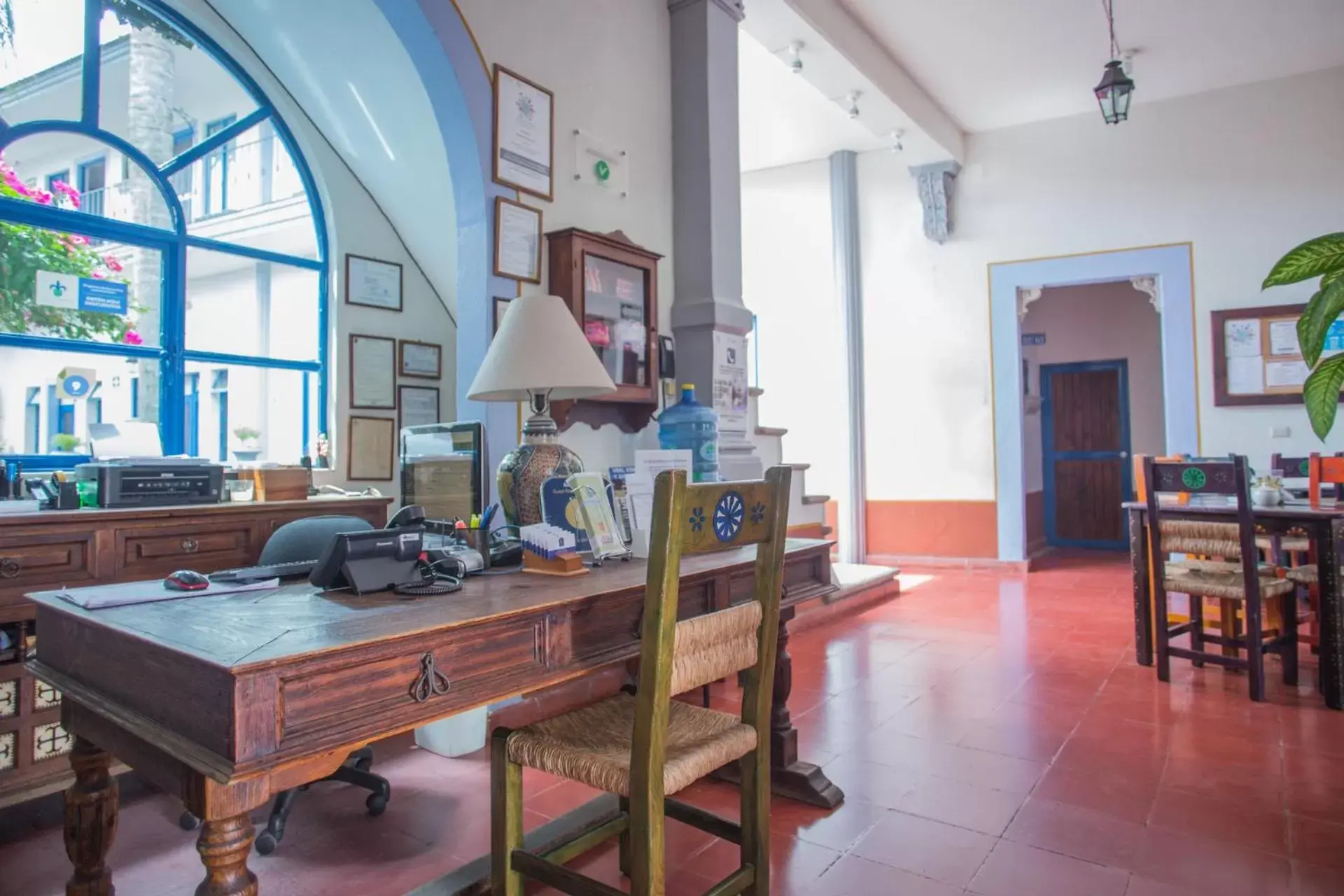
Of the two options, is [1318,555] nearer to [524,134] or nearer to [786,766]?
[786,766]

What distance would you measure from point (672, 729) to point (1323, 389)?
137 cm

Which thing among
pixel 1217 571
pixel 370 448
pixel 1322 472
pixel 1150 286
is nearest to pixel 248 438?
pixel 370 448

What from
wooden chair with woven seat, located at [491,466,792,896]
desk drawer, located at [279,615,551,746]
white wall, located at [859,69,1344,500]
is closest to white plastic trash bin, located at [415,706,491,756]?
wooden chair with woven seat, located at [491,466,792,896]

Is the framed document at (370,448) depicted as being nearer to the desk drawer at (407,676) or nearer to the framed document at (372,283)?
the framed document at (372,283)

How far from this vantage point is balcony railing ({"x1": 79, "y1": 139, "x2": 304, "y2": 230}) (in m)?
3.55

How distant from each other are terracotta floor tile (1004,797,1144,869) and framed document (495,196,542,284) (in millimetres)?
2354

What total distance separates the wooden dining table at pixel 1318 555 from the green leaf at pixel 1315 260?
241cm

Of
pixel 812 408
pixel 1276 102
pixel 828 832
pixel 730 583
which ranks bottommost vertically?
pixel 828 832

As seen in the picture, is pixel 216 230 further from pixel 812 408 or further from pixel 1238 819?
pixel 812 408

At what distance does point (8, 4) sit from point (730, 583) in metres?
3.92

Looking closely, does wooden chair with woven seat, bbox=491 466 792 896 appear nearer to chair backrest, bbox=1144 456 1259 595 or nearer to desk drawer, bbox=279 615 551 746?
desk drawer, bbox=279 615 551 746

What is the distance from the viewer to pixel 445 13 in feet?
8.68

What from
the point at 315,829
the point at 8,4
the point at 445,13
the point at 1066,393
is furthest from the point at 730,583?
the point at 1066,393

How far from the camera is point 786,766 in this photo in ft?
7.95
